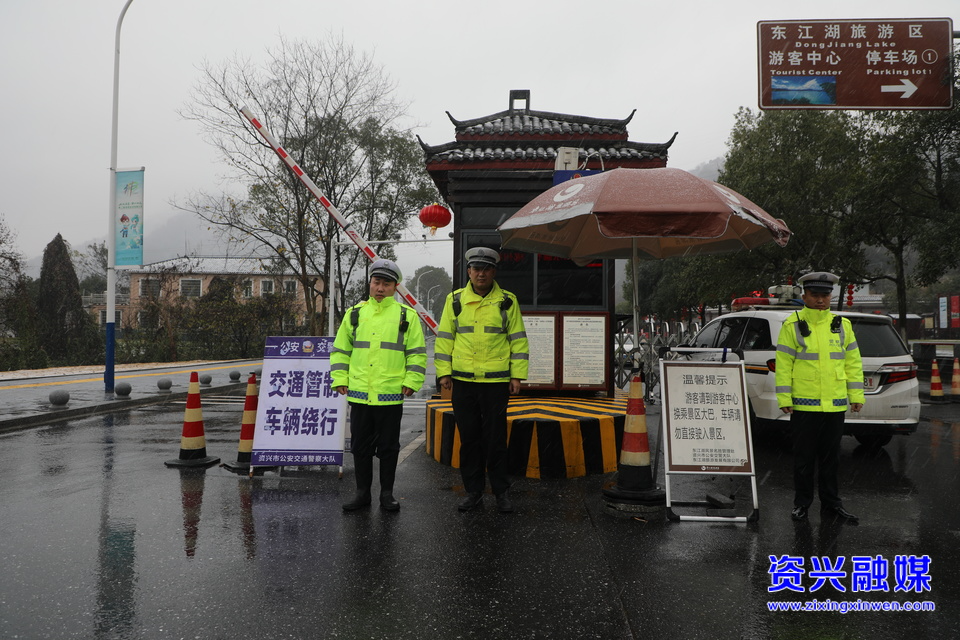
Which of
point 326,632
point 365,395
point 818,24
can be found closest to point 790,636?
point 326,632

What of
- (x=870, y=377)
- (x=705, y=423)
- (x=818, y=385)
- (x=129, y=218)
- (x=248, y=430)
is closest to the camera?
(x=818, y=385)

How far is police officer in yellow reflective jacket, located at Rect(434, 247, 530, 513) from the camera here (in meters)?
5.07

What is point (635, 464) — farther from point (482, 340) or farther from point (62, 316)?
point (62, 316)

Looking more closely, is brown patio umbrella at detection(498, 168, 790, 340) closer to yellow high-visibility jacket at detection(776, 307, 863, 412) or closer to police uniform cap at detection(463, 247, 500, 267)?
police uniform cap at detection(463, 247, 500, 267)

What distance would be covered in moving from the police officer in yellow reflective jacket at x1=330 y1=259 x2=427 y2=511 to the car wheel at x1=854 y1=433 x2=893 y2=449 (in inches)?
222

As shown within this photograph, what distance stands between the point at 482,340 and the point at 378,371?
835 mm

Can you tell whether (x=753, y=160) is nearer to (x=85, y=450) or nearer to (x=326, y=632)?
(x=85, y=450)

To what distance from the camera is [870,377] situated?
728cm

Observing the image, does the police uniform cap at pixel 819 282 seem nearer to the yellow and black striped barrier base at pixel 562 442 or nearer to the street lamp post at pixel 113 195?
the yellow and black striped barrier base at pixel 562 442

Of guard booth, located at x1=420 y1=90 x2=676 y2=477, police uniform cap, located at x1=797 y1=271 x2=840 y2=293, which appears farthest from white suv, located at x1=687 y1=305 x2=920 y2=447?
police uniform cap, located at x1=797 y1=271 x2=840 y2=293

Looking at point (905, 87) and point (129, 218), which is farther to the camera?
point (129, 218)

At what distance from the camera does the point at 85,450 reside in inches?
304

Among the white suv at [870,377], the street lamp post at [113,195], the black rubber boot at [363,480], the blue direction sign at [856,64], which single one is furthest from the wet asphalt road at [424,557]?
the street lamp post at [113,195]

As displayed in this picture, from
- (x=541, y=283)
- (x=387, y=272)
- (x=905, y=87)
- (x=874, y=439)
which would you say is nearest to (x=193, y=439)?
(x=387, y=272)
